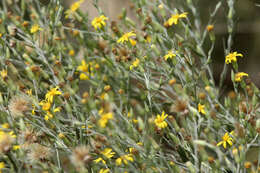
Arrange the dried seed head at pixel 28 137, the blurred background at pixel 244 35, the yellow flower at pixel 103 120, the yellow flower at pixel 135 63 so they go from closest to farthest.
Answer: the yellow flower at pixel 103 120, the dried seed head at pixel 28 137, the yellow flower at pixel 135 63, the blurred background at pixel 244 35

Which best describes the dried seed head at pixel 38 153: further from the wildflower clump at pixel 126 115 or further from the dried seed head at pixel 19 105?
the dried seed head at pixel 19 105

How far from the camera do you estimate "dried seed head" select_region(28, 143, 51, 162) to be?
4.42 feet

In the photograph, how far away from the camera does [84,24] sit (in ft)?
6.28

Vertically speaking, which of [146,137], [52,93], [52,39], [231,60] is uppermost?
[52,39]

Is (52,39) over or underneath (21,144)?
over

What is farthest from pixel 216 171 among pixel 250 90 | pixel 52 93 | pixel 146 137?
pixel 52 93

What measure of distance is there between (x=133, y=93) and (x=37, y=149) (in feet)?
2.95

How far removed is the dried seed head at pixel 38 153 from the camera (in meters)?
1.35

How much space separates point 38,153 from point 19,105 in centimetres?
22

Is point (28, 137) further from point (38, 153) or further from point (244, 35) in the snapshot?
point (244, 35)

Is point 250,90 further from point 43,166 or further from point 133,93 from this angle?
point 43,166

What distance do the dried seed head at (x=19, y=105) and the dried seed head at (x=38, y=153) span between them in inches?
5.5

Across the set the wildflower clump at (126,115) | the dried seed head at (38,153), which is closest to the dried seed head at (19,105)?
the wildflower clump at (126,115)

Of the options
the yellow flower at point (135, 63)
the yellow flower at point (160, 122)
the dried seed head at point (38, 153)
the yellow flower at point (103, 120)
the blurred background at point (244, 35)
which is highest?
the blurred background at point (244, 35)
